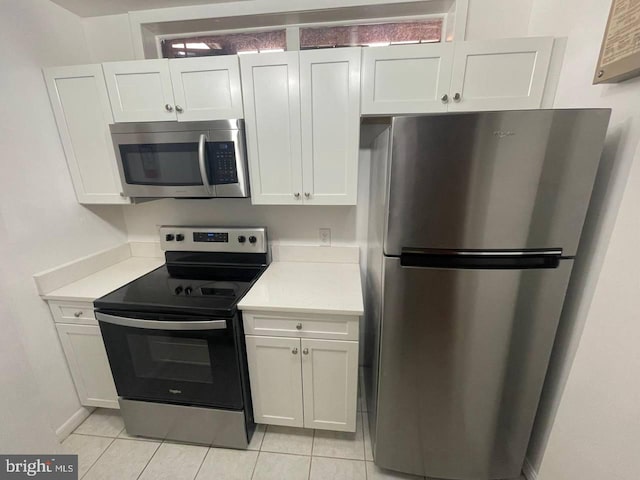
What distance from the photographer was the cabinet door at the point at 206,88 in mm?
1315

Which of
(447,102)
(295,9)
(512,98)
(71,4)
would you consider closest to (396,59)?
(447,102)

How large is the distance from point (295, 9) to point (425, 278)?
160cm

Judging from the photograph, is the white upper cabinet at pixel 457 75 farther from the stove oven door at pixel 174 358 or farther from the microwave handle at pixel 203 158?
the stove oven door at pixel 174 358

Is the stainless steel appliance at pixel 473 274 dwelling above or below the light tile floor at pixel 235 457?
above

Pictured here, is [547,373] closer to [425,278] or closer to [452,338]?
[452,338]

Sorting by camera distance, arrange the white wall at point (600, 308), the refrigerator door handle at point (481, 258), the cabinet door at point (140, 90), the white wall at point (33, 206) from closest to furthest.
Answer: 1. the white wall at point (600, 308)
2. the refrigerator door handle at point (481, 258)
3. the white wall at point (33, 206)
4. the cabinet door at point (140, 90)

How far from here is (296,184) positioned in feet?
4.75

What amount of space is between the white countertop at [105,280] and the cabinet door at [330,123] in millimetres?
1272

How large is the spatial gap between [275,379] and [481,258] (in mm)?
1185

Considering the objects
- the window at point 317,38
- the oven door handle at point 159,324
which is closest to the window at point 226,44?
the window at point 317,38

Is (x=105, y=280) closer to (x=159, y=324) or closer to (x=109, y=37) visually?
(x=159, y=324)

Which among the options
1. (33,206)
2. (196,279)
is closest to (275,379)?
(196,279)

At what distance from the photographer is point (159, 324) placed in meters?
1.28

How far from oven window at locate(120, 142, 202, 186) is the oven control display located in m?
0.45
